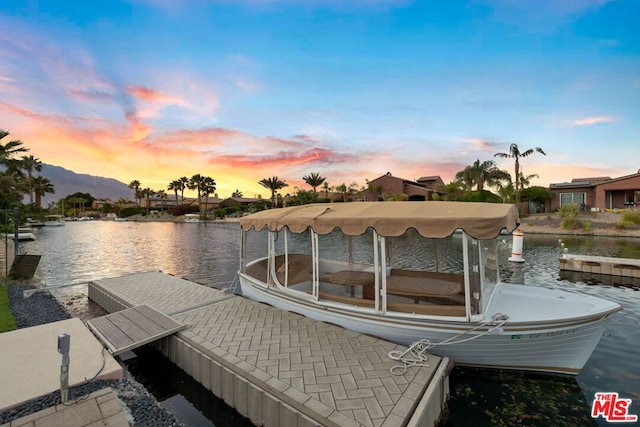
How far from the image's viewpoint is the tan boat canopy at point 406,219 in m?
4.52

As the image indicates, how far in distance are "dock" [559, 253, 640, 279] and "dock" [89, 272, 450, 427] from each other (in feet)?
49.9

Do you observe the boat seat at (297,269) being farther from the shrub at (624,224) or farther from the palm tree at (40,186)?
the palm tree at (40,186)

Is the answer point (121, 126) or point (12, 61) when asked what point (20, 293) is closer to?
point (12, 61)

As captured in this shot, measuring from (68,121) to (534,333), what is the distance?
28.6m

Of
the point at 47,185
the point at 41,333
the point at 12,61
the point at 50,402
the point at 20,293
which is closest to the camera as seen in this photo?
the point at 50,402

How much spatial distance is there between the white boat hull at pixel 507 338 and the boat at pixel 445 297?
0.02m

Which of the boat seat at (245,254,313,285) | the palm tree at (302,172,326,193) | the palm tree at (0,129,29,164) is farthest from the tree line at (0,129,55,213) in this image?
the palm tree at (302,172,326,193)

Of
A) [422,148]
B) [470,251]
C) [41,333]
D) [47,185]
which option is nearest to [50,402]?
[41,333]

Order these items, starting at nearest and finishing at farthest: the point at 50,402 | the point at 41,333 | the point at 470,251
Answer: the point at 50,402 < the point at 470,251 < the point at 41,333

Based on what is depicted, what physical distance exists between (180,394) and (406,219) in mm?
5372

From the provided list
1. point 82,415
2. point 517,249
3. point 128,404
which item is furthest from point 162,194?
point 82,415

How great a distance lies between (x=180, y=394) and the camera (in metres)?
5.23

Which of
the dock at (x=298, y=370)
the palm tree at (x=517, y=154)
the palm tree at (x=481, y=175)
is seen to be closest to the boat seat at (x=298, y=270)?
the dock at (x=298, y=370)

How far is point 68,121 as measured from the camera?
2039cm
